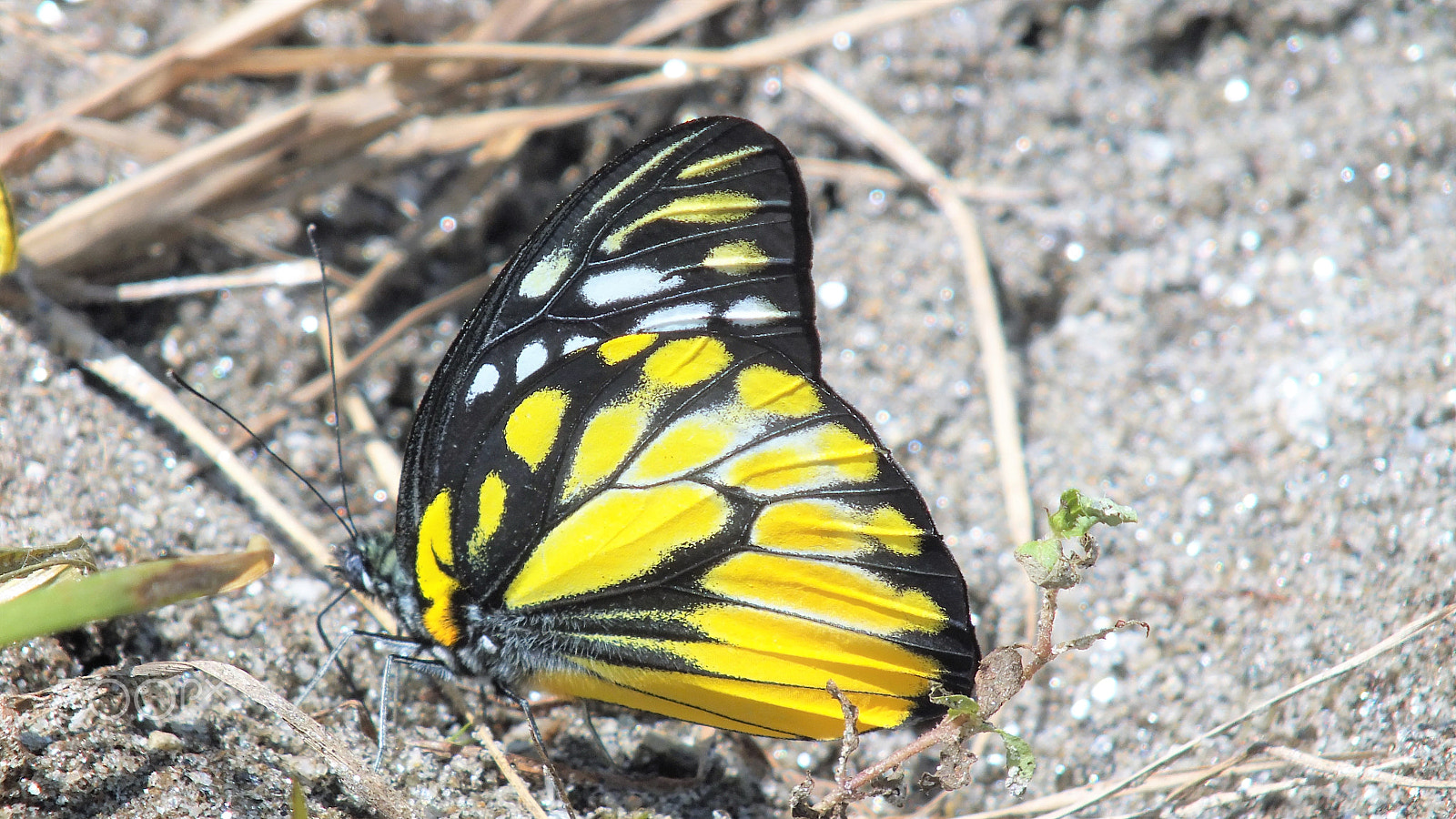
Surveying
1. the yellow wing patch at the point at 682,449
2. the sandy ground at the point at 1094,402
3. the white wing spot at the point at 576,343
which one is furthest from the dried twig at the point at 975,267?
the white wing spot at the point at 576,343

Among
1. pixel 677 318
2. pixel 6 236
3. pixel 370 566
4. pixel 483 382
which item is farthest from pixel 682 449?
pixel 6 236

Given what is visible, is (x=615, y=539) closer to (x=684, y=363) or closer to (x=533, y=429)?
(x=533, y=429)

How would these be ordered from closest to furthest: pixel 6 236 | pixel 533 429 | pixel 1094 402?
pixel 533 429
pixel 6 236
pixel 1094 402

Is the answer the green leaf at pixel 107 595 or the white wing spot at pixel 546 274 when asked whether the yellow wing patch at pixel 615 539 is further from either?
the green leaf at pixel 107 595

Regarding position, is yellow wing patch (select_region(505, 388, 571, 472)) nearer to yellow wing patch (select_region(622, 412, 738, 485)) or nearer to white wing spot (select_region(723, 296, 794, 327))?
yellow wing patch (select_region(622, 412, 738, 485))

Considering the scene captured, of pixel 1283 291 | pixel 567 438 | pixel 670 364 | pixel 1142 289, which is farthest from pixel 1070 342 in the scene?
pixel 567 438

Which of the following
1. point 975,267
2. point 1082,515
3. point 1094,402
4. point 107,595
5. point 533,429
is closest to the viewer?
point 107,595
